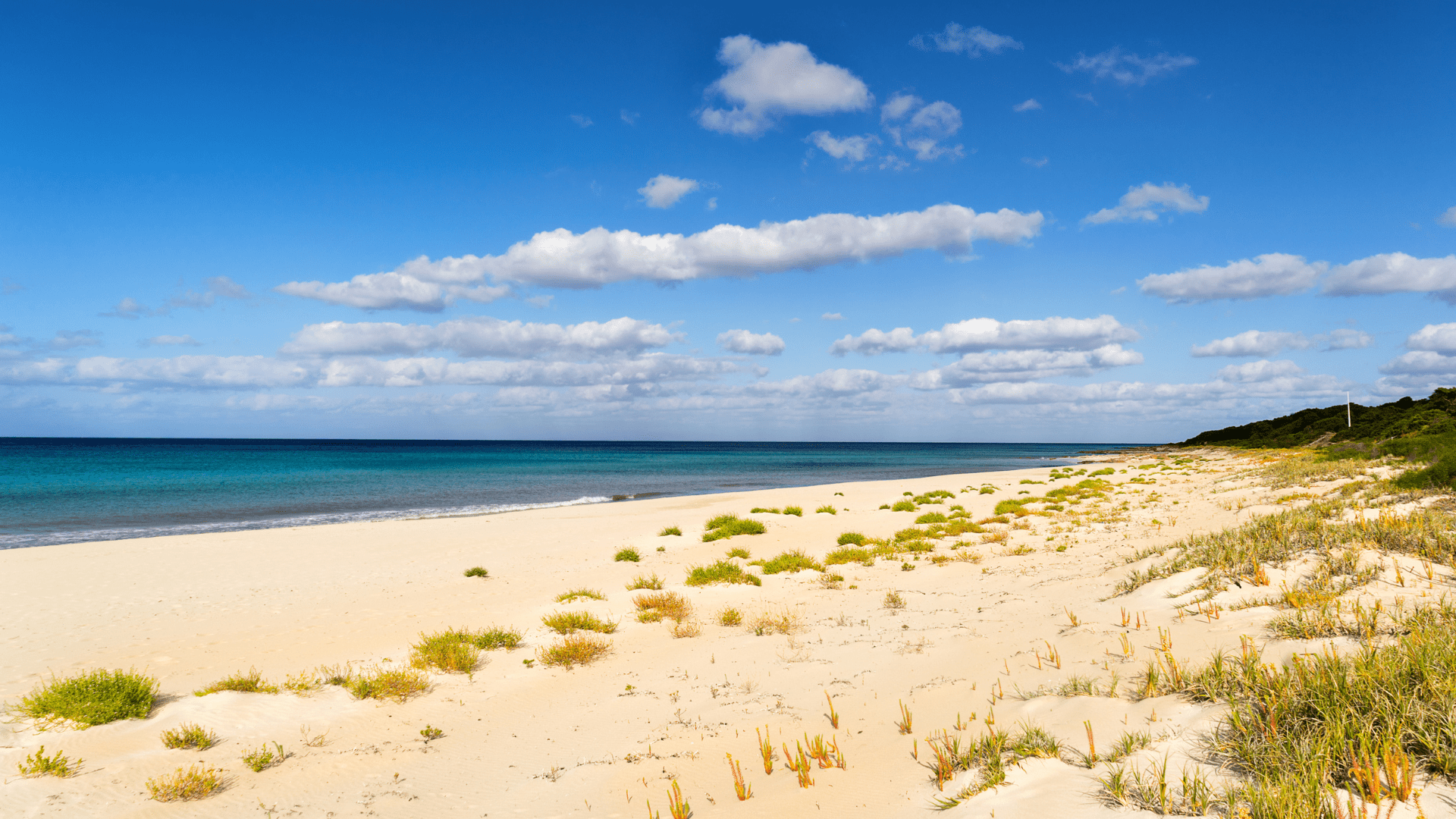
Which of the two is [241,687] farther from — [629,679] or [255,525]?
[255,525]

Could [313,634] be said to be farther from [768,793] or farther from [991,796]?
[991,796]

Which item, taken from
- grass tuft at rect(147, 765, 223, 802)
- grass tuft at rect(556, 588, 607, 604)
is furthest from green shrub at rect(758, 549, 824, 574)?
grass tuft at rect(147, 765, 223, 802)

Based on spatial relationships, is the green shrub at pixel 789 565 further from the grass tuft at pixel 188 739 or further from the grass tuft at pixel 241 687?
the grass tuft at pixel 188 739

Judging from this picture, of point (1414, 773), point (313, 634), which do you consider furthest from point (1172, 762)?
point (313, 634)

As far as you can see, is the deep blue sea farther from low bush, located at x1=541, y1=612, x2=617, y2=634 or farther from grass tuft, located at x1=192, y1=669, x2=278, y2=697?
low bush, located at x1=541, y1=612, x2=617, y2=634

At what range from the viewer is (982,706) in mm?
5676

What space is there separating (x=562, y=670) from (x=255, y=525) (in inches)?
1050

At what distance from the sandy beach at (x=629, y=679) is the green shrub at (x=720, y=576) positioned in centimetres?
37

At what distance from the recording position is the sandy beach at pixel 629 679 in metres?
4.85

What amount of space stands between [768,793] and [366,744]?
153 inches

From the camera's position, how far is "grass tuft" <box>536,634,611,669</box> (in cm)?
825

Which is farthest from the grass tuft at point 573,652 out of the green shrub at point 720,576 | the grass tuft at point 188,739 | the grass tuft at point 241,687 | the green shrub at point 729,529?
the green shrub at point 729,529

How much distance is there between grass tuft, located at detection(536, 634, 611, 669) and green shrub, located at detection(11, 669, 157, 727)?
399 centimetres

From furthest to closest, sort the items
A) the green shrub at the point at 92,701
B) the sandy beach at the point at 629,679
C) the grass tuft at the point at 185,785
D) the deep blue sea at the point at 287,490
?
1. the deep blue sea at the point at 287,490
2. the green shrub at the point at 92,701
3. the grass tuft at the point at 185,785
4. the sandy beach at the point at 629,679
